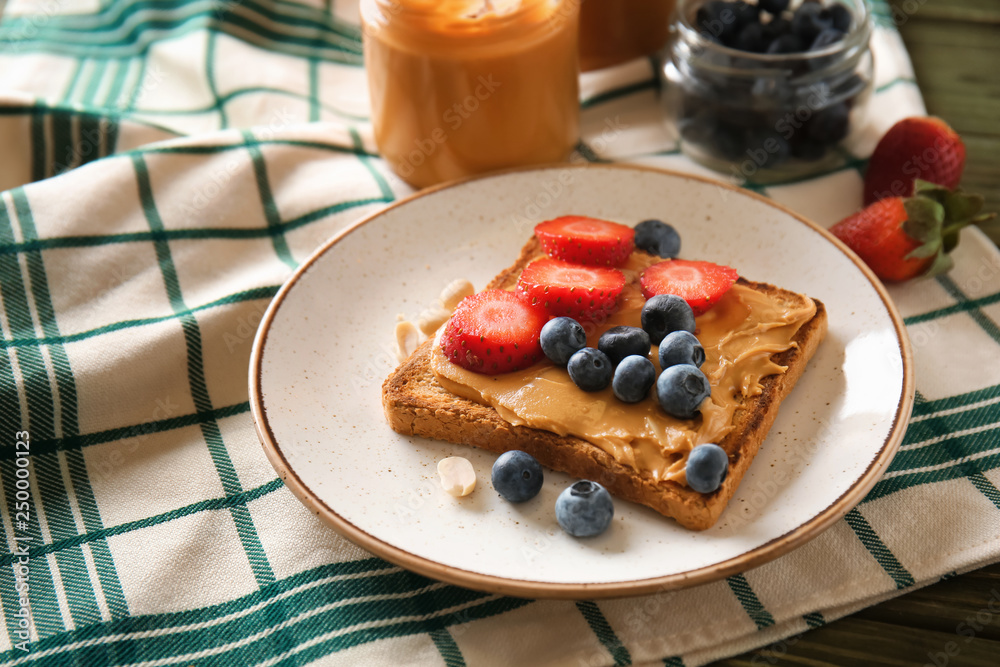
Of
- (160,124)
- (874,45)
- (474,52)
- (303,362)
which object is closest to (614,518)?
(303,362)

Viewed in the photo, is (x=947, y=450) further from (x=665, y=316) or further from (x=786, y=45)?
(x=786, y=45)

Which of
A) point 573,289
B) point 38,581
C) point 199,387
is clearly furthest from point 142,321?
point 573,289

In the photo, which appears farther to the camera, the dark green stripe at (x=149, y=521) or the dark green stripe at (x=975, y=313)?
the dark green stripe at (x=975, y=313)

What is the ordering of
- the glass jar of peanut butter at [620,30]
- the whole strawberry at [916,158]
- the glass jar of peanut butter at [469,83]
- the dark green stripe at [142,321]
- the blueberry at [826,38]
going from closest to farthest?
the dark green stripe at [142,321]
the glass jar of peanut butter at [469,83]
the whole strawberry at [916,158]
the blueberry at [826,38]
the glass jar of peanut butter at [620,30]

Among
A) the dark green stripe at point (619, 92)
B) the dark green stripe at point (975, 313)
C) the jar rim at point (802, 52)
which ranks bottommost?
the dark green stripe at point (975, 313)

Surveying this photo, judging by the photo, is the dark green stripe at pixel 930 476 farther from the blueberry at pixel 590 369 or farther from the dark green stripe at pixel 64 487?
the dark green stripe at pixel 64 487

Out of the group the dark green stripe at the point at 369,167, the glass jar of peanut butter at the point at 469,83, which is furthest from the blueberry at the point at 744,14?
the dark green stripe at the point at 369,167
